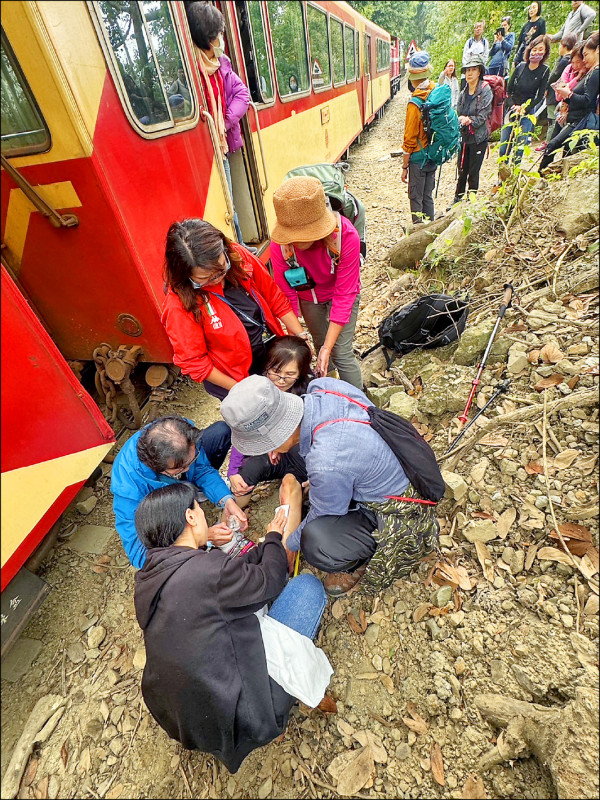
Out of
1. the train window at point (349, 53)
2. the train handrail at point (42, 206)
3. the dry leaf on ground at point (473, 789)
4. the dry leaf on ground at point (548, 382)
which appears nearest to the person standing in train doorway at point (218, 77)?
the train handrail at point (42, 206)

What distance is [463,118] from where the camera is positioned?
15.6 feet

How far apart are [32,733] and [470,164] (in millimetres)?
6783

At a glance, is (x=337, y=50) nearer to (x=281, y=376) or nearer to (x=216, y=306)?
(x=216, y=306)

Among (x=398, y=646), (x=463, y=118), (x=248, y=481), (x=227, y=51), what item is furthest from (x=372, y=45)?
(x=398, y=646)

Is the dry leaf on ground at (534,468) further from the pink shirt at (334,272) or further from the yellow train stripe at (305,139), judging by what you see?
the yellow train stripe at (305,139)

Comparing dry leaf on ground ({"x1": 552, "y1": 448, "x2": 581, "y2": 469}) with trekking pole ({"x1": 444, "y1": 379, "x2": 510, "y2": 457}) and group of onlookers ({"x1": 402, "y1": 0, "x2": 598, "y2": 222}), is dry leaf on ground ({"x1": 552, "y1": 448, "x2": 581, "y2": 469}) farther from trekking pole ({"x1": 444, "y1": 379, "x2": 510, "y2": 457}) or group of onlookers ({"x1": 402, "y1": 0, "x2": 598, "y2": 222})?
group of onlookers ({"x1": 402, "y1": 0, "x2": 598, "y2": 222})

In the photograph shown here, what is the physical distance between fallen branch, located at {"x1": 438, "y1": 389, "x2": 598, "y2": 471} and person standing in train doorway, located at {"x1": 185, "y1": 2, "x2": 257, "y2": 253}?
9.37 ft

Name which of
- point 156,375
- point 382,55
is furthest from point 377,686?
point 382,55

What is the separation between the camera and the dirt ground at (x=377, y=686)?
142 centimetres

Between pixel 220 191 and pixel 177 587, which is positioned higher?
pixel 220 191

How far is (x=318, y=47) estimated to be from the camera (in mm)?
6148

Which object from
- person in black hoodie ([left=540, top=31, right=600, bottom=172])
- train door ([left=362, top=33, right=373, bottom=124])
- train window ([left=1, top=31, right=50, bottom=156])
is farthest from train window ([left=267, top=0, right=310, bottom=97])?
train door ([left=362, top=33, right=373, bottom=124])

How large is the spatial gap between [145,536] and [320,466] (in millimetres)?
835

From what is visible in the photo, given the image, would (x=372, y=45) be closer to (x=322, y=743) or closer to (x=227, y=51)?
A: (x=227, y=51)
